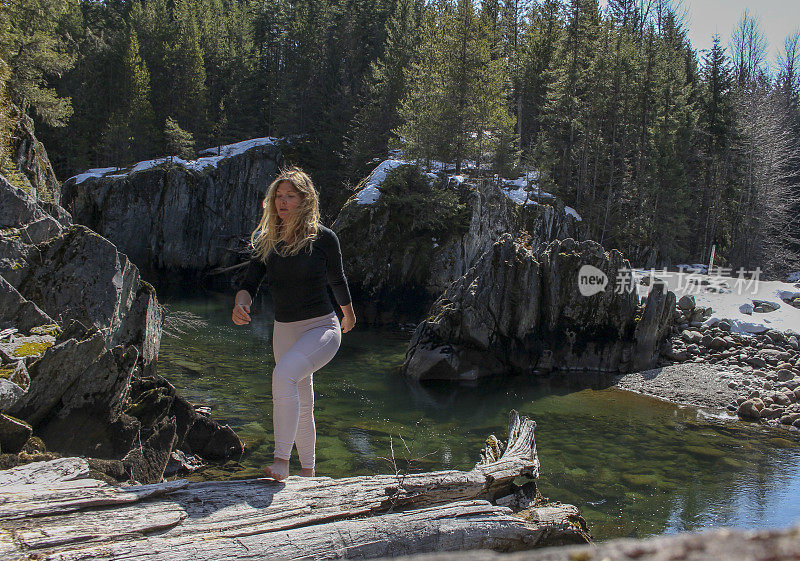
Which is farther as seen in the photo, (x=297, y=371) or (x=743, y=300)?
(x=743, y=300)

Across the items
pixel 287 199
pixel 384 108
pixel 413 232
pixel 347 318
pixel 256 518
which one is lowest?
pixel 256 518

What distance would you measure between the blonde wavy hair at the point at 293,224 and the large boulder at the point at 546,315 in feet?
44.9

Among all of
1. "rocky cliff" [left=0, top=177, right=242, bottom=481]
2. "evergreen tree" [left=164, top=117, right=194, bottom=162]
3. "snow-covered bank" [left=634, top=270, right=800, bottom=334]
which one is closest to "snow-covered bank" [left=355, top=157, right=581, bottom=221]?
"snow-covered bank" [left=634, top=270, right=800, bottom=334]

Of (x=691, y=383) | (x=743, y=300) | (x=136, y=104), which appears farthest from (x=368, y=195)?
(x=136, y=104)

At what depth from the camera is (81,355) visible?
22.0 ft

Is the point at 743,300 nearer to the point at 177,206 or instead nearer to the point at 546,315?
the point at 546,315

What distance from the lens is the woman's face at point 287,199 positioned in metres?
4.63

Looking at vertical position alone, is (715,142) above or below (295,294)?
above

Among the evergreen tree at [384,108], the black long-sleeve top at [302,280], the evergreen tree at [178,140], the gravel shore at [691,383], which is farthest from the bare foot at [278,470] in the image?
the evergreen tree at [178,140]

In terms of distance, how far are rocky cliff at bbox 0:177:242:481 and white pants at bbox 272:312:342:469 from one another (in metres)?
2.48

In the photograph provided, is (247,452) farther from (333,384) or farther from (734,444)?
(734,444)

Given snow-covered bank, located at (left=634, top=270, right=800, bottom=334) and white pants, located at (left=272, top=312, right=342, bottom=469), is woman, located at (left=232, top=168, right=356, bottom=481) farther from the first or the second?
snow-covered bank, located at (left=634, top=270, right=800, bottom=334)

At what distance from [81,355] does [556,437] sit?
9270 mm

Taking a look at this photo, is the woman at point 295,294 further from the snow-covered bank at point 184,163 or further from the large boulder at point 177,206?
the snow-covered bank at point 184,163
